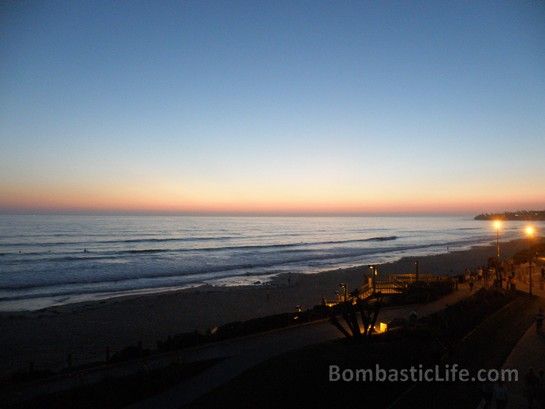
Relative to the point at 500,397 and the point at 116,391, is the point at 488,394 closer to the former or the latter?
the point at 500,397

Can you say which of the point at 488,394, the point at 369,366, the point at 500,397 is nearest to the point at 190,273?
the point at 369,366

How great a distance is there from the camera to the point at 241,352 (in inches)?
460

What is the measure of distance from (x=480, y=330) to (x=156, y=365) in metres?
10.2

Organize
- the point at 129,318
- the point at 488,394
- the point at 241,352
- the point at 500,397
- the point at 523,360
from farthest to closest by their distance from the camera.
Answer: the point at 129,318
the point at 241,352
the point at 523,360
the point at 488,394
the point at 500,397

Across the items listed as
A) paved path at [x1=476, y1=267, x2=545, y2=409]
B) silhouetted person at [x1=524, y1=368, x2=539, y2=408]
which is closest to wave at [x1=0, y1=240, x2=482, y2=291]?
paved path at [x1=476, y1=267, x2=545, y2=409]

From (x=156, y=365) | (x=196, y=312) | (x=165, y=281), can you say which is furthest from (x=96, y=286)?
(x=156, y=365)

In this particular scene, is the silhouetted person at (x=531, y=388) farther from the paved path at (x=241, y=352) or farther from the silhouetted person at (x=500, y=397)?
the paved path at (x=241, y=352)

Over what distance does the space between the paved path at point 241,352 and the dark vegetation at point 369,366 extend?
75cm

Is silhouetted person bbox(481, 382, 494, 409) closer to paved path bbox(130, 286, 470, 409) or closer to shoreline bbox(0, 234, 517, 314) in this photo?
paved path bbox(130, 286, 470, 409)

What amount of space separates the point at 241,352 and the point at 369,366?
3.90 metres

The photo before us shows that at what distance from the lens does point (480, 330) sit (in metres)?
13.9

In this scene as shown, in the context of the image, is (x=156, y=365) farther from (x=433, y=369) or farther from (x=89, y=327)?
(x=89, y=327)

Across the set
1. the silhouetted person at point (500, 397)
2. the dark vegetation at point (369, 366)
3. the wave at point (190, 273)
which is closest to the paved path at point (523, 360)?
the dark vegetation at point (369, 366)

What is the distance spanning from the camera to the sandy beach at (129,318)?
16.1 m
